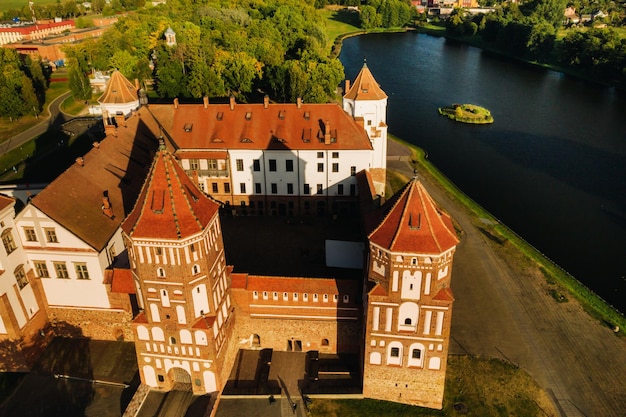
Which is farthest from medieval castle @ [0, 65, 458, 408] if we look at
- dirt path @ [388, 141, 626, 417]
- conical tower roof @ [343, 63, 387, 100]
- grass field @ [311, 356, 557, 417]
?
dirt path @ [388, 141, 626, 417]

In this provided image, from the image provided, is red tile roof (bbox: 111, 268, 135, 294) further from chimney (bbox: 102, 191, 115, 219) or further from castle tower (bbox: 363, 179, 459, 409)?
castle tower (bbox: 363, 179, 459, 409)

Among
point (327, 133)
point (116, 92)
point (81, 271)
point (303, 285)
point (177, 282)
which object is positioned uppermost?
point (116, 92)

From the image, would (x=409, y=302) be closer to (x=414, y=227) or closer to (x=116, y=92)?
(x=414, y=227)

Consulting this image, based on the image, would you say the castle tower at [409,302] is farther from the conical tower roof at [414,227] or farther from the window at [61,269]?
the window at [61,269]

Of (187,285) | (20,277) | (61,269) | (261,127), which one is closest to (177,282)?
(187,285)

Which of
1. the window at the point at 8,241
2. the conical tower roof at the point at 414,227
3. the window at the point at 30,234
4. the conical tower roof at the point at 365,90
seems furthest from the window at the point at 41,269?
the conical tower roof at the point at 365,90
